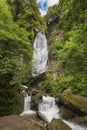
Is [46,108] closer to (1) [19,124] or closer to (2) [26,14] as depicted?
(1) [19,124]

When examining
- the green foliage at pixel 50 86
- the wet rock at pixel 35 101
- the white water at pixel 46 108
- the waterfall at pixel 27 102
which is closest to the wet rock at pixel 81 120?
the white water at pixel 46 108

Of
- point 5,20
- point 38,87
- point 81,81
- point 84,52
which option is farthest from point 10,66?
point 38,87

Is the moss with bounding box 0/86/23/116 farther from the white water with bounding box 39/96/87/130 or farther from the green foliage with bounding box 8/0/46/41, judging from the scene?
the green foliage with bounding box 8/0/46/41

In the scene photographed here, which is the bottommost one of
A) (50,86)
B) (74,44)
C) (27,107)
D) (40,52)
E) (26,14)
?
(27,107)

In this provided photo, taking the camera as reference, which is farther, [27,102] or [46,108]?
[27,102]

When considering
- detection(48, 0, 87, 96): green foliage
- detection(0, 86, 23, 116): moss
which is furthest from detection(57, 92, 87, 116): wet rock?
detection(0, 86, 23, 116): moss

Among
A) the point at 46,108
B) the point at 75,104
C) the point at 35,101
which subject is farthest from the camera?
the point at 35,101

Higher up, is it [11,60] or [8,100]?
[11,60]

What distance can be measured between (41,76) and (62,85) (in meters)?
6.16

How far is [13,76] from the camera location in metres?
15.4

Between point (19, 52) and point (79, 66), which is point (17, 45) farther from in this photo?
point (79, 66)

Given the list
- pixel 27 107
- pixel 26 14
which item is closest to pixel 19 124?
pixel 27 107

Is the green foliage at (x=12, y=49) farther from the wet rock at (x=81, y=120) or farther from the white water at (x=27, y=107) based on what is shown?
the white water at (x=27, y=107)

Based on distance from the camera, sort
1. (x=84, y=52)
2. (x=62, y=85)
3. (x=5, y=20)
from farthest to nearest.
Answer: (x=62, y=85) < (x=5, y=20) < (x=84, y=52)
